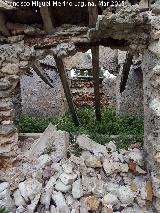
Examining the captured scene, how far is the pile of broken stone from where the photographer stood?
4.35m

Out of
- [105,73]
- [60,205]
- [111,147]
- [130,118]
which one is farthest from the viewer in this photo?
[105,73]

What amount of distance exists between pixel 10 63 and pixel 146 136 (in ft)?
6.44

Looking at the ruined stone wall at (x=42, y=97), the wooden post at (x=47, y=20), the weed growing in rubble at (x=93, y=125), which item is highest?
the wooden post at (x=47, y=20)

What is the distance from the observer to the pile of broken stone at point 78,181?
4352 millimetres

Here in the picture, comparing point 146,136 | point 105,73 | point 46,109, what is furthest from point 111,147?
point 105,73

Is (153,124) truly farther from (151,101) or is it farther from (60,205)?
(60,205)

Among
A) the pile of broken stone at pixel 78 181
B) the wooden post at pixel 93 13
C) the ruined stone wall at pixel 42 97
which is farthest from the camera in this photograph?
the ruined stone wall at pixel 42 97

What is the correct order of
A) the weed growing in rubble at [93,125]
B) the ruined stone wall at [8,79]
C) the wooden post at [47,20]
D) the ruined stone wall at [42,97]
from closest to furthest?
1. the wooden post at [47,20]
2. the ruined stone wall at [8,79]
3. the weed growing in rubble at [93,125]
4. the ruined stone wall at [42,97]

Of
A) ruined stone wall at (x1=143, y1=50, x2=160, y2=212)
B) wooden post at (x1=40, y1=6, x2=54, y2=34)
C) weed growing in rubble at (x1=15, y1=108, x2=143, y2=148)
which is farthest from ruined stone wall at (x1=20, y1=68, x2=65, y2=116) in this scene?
ruined stone wall at (x1=143, y1=50, x2=160, y2=212)

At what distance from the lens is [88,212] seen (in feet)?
14.2

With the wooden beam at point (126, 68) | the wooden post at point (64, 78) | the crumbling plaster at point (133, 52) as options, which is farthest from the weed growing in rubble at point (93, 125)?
the crumbling plaster at point (133, 52)

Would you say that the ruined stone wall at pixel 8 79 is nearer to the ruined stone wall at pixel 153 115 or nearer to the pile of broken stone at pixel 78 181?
the pile of broken stone at pixel 78 181

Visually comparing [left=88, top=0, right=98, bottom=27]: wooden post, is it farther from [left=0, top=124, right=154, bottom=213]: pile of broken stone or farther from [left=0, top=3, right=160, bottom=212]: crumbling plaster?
[left=0, top=124, right=154, bottom=213]: pile of broken stone

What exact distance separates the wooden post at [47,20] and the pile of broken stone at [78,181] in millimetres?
1494
